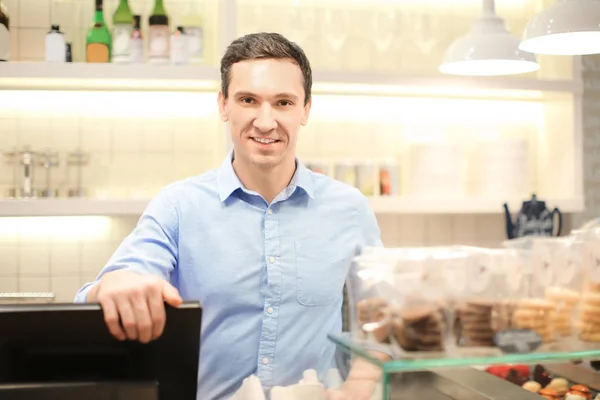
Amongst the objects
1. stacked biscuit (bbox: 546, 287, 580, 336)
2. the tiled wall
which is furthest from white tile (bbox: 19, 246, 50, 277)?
stacked biscuit (bbox: 546, 287, 580, 336)

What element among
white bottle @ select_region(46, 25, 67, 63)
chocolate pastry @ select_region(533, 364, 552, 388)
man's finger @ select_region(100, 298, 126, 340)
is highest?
white bottle @ select_region(46, 25, 67, 63)

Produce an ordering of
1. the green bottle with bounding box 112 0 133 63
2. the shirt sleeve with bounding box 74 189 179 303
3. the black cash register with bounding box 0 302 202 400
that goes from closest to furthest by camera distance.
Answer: the black cash register with bounding box 0 302 202 400, the shirt sleeve with bounding box 74 189 179 303, the green bottle with bounding box 112 0 133 63

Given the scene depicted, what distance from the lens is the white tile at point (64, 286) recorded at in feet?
9.77

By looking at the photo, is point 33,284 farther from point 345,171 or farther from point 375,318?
point 375,318

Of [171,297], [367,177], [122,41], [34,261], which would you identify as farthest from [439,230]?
[171,297]

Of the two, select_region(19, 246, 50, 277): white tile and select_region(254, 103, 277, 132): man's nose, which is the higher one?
select_region(254, 103, 277, 132): man's nose

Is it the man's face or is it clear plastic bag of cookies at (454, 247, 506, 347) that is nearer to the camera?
clear plastic bag of cookies at (454, 247, 506, 347)

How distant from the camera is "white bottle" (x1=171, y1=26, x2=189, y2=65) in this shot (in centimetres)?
275

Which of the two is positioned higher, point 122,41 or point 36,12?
point 36,12

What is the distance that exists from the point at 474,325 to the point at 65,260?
239cm

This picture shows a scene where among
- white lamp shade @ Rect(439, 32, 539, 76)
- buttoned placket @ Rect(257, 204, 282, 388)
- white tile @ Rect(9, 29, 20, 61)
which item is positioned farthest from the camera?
white tile @ Rect(9, 29, 20, 61)

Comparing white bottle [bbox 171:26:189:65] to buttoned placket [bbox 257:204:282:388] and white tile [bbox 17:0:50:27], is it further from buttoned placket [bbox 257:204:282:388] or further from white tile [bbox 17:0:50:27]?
buttoned placket [bbox 257:204:282:388]

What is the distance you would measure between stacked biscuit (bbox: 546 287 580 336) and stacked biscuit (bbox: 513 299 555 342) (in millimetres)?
12

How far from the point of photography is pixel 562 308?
101cm
